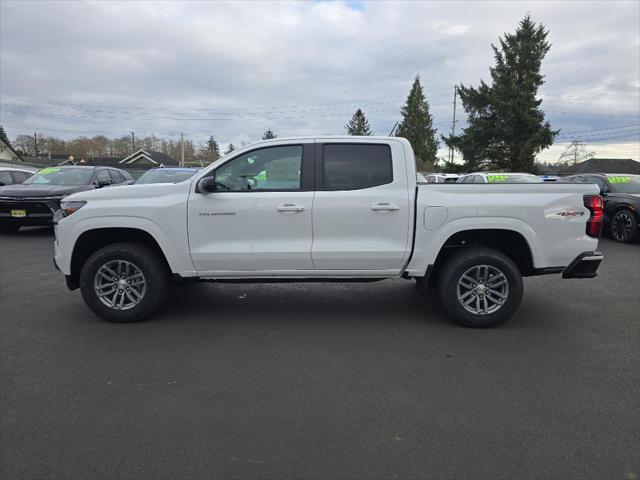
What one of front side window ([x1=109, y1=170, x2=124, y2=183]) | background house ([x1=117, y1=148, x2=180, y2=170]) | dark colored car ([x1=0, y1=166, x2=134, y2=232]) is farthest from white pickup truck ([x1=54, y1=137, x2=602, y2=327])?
background house ([x1=117, y1=148, x2=180, y2=170])

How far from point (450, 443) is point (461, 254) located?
243 cm

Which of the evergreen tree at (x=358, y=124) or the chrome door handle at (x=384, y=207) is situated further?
the evergreen tree at (x=358, y=124)

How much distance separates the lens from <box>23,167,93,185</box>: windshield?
38.5 ft

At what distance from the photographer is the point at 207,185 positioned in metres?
4.70

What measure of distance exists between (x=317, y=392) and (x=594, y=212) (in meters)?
3.42

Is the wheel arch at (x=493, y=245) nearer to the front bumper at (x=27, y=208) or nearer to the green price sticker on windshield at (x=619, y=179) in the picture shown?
the green price sticker on windshield at (x=619, y=179)

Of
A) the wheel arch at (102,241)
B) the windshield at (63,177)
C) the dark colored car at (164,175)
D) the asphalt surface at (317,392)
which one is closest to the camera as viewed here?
the asphalt surface at (317,392)

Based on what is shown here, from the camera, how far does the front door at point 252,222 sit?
15.6ft

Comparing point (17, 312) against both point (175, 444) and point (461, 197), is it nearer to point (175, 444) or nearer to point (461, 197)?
point (175, 444)

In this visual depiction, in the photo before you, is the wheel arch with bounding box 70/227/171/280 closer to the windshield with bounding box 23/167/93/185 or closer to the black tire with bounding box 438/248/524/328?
the black tire with bounding box 438/248/524/328

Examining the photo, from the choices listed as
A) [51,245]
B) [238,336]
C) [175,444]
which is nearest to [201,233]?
[238,336]

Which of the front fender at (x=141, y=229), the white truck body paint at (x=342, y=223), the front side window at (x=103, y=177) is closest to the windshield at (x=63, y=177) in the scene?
the front side window at (x=103, y=177)

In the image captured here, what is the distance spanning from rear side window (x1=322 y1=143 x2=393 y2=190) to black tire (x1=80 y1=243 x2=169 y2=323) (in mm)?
1976

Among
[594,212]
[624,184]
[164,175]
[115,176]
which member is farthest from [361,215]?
[115,176]
